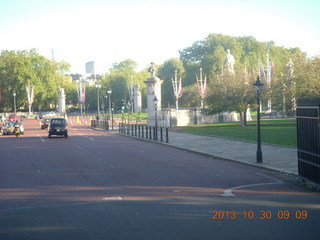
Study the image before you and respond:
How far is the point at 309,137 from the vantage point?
11398 mm

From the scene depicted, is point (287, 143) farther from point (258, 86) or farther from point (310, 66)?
point (310, 66)

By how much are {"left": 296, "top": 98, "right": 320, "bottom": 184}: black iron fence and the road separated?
56 cm

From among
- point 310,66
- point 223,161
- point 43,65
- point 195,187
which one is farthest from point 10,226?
point 43,65

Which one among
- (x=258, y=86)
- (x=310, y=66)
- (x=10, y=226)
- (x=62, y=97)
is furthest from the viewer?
(x=62, y=97)

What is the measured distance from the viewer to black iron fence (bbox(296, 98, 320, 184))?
10.9 meters

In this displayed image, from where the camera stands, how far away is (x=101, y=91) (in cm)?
12225

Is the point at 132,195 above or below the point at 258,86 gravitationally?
below

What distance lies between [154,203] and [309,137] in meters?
4.65

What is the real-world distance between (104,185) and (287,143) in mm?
13638

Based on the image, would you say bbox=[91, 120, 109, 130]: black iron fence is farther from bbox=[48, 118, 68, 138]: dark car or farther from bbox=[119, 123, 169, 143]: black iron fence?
bbox=[48, 118, 68, 138]: dark car

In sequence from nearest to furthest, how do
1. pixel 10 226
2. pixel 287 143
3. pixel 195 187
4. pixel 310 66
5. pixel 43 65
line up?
pixel 10 226
pixel 195 187
pixel 287 143
pixel 310 66
pixel 43 65
